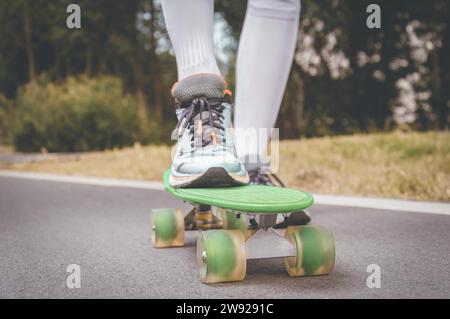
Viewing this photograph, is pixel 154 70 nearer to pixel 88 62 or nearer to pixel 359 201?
pixel 88 62

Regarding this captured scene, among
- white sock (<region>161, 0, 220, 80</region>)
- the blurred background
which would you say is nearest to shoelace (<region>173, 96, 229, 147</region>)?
white sock (<region>161, 0, 220, 80</region>)

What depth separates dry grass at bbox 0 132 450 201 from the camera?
3.70m

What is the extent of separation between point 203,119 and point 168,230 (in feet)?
1.60

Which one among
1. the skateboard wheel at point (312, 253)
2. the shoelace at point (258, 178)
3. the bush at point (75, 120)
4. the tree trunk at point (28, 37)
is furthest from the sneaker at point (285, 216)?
the tree trunk at point (28, 37)

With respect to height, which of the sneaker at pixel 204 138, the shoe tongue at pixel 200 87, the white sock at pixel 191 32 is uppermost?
the white sock at pixel 191 32

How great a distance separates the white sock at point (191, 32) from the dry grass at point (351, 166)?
1.82 m

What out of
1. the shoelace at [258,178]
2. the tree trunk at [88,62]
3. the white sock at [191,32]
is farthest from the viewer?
the tree trunk at [88,62]

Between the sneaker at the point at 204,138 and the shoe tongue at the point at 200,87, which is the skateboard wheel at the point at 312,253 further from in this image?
the shoe tongue at the point at 200,87

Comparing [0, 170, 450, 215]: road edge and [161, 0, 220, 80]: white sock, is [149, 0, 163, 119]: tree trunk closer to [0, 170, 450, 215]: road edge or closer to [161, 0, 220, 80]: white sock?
[0, 170, 450, 215]: road edge

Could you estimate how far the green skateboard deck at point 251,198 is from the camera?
1671 millimetres

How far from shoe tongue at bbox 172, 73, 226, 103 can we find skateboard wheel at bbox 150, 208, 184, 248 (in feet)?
1.58

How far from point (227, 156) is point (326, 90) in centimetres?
1064
